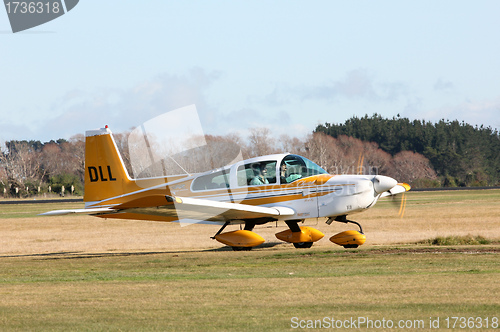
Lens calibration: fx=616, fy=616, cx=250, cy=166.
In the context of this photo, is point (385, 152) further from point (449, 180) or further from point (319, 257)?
point (319, 257)

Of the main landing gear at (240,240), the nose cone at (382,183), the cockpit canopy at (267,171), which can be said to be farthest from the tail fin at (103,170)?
the nose cone at (382,183)

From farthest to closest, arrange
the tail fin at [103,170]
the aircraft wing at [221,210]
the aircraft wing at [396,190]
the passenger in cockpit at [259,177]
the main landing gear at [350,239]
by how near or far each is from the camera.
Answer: the tail fin at [103,170] < the aircraft wing at [396,190] < the passenger in cockpit at [259,177] < the main landing gear at [350,239] < the aircraft wing at [221,210]

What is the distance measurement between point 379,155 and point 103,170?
91.2m

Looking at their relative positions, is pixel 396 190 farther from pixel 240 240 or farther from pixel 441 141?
pixel 441 141

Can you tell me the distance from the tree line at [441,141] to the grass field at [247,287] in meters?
80.2

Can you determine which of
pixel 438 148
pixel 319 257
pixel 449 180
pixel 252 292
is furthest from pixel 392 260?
pixel 438 148

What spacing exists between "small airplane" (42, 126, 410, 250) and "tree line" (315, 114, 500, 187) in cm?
7771

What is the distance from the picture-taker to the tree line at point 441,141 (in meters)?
99.6

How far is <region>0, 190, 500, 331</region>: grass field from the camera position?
7.58 meters

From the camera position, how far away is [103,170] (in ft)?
61.0

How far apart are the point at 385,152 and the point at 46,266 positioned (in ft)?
328

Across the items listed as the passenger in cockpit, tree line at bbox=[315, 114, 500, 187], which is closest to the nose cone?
the passenger in cockpit

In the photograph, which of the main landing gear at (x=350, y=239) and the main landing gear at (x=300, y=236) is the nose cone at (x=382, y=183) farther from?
the main landing gear at (x=300, y=236)

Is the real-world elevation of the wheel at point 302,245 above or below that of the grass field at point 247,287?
below
